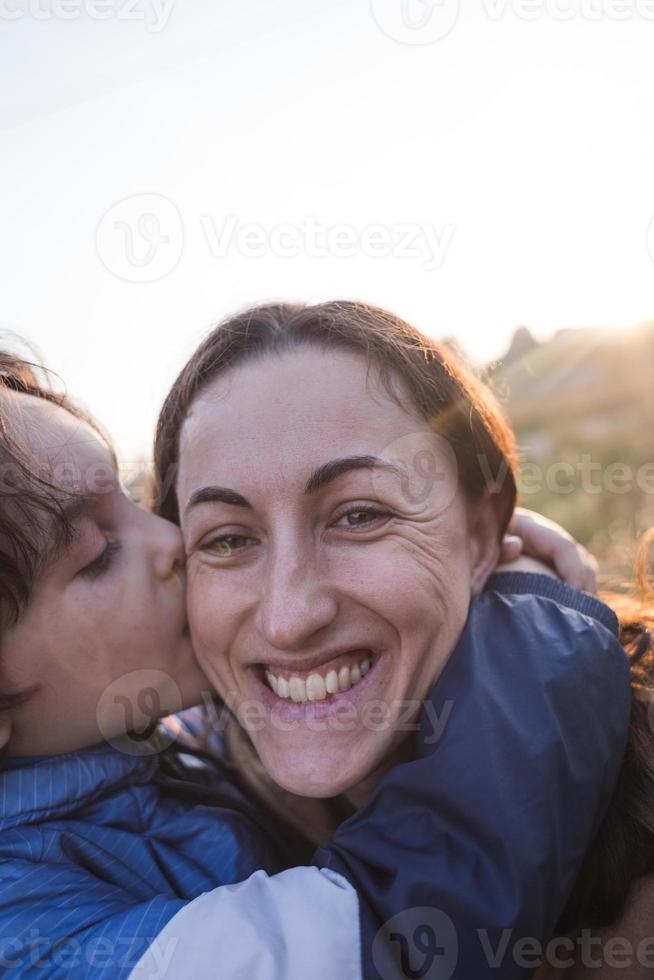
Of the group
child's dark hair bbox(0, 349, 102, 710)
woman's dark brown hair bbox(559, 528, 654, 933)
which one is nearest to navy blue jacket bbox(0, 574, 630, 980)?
woman's dark brown hair bbox(559, 528, 654, 933)

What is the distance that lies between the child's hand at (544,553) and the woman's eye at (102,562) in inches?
49.4

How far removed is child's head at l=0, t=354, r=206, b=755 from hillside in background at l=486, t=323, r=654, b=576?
550 centimetres

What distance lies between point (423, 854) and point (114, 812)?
99cm

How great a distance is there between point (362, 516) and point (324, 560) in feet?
0.57

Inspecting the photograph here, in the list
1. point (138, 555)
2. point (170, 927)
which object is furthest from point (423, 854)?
point (138, 555)

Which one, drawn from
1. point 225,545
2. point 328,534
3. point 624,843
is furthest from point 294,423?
point 624,843

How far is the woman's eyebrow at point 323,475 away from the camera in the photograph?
207cm

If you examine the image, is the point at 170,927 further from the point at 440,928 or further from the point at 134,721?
the point at 134,721

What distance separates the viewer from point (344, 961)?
5.16ft

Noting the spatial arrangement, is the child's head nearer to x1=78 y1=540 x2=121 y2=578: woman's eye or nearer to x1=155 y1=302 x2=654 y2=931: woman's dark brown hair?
x1=78 y1=540 x2=121 y2=578: woman's eye

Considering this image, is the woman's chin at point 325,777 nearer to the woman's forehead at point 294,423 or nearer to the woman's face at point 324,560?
the woman's face at point 324,560

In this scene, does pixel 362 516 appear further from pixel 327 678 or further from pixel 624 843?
pixel 624 843

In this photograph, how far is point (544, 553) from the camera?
2.73 metres

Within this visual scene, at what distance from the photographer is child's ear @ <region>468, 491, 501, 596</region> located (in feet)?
7.96
